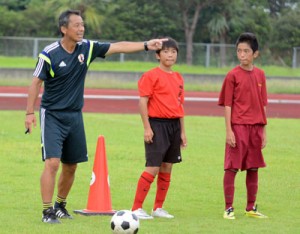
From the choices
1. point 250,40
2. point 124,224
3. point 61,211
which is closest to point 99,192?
point 61,211

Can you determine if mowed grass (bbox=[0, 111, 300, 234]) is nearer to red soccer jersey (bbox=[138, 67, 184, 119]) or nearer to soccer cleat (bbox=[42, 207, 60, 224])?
soccer cleat (bbox=[42, 207, 60, 224])

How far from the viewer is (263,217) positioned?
9695mm

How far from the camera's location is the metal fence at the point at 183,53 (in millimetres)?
41344

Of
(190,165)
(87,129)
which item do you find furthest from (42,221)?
(87,129)

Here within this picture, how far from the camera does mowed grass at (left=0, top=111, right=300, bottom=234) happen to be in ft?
29.6

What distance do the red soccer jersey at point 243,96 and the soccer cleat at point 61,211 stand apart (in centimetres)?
196

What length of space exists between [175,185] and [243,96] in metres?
2.83

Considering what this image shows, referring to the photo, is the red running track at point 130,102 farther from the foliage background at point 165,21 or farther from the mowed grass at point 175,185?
the foliage background at point 165,21

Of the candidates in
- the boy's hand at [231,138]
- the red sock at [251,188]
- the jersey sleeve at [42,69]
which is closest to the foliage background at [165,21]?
the red sock at [251,188]

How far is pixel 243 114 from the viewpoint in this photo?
9617mm

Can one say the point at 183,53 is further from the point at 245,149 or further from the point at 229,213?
the point at 229,213

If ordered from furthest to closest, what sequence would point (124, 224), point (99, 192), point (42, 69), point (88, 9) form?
point (88, 9) → point (99, 192) → point (42, 69) → point (124, 224)

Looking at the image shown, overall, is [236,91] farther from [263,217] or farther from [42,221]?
[42,221]

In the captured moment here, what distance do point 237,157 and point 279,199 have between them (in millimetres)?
1729
